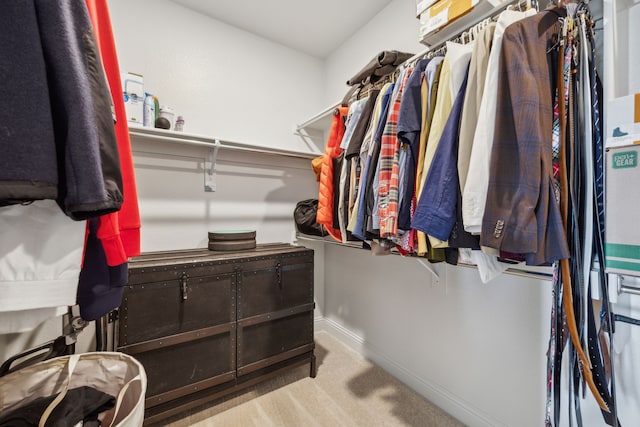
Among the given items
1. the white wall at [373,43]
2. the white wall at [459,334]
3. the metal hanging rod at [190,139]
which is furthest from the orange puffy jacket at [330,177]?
the white wall at [373,43]

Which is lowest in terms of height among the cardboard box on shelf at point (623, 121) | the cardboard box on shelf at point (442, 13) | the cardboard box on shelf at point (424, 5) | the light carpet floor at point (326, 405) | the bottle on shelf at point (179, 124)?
the light carpet floor at point (326, 405)

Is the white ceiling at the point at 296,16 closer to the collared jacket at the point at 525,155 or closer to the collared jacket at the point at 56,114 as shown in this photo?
the collared jacket at the point at 525,155

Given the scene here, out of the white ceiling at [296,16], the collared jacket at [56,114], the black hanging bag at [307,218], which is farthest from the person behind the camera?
the black hanging bag at [307,218]

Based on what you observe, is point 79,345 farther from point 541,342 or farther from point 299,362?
point 541,342

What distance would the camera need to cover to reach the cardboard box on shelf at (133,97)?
1.43 metres

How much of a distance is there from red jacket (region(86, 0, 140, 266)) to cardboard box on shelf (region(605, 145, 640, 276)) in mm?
1112

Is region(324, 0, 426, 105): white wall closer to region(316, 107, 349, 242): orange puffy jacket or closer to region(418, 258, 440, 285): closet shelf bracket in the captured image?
region(316, 107, 349, 242): orange puffy jacket

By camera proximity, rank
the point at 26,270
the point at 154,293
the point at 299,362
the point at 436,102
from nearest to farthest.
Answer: the point at 26,270
the point at 436,102
the point at 154,293
the point at 299,362

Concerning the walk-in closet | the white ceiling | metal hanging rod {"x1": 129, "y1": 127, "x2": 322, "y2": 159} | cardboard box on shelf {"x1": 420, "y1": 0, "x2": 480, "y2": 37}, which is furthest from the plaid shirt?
the white ceiling

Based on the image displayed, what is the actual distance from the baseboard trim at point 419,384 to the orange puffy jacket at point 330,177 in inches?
38.1

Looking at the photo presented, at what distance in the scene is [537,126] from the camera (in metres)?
0.68

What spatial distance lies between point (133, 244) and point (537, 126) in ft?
3.49

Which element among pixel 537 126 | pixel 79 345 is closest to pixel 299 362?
pixel 79 345

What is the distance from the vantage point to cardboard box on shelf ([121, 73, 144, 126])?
1427mm
